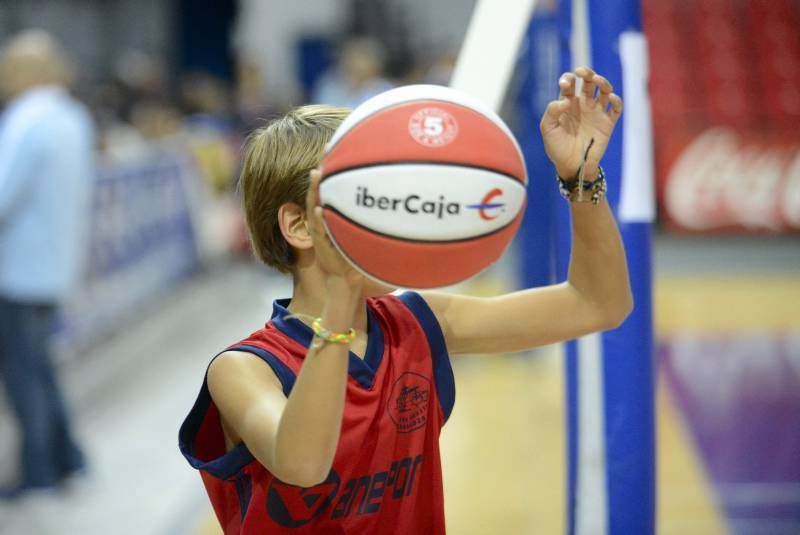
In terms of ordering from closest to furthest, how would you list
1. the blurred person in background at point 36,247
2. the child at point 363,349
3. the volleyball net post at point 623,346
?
the child at point 363,349 < the volleyball net post at point 623,346 < the blurred person in background at point 36,247

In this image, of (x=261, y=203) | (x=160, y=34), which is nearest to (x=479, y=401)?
(x=261, y=203)

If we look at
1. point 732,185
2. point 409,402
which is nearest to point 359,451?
point 409,402

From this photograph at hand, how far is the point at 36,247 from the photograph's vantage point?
437 centimetres

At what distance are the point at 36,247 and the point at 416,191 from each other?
340cm

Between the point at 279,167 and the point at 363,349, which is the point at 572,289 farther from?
the point at 279,167

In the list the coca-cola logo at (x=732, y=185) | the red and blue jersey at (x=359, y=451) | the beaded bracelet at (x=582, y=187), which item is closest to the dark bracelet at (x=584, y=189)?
the beaded bracelet at (x=582, y=187)

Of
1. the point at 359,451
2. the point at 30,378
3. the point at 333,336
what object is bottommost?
the point at 30,378

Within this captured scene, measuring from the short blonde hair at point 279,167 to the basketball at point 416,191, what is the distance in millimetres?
141

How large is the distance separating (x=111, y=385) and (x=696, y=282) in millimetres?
5100

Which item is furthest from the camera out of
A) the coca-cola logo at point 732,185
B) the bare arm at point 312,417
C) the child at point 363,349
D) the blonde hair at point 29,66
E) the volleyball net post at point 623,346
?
the coca-cola logo at point 732,185

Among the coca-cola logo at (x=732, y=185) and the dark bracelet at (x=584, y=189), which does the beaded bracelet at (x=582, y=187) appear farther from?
the coca-cola logo at (x=732, y=185)

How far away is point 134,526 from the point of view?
419 centimetres

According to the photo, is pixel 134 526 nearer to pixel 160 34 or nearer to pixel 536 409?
pixel 536 409

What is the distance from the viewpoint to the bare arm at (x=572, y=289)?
62.7 inches
